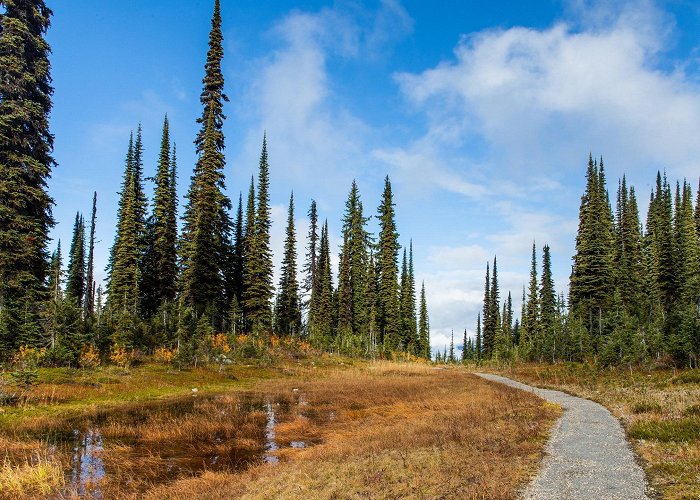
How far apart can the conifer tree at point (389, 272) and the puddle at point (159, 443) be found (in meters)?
46.1

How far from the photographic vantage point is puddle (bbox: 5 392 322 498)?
11.0 m

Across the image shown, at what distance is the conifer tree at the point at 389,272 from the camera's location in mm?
67000

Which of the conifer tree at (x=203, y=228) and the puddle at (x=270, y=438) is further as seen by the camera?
the conifer tree at (x=203, y=228)

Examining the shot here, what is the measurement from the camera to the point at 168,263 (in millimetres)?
48656

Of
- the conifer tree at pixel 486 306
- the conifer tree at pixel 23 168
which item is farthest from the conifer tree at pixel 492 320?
the conifer tree at pixel 23 168

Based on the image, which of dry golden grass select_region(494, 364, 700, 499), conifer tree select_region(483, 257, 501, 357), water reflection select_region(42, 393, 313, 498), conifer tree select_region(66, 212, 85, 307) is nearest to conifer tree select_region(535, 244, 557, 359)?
conifer tree select_region(483, 257, 501, 357)

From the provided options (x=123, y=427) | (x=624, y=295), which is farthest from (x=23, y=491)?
(x=624, y=295)

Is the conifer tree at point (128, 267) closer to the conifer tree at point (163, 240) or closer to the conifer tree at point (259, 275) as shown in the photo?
the conifer tree at point (163, 240)

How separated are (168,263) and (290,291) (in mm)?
20628

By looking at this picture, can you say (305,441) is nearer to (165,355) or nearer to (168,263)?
(165,355)

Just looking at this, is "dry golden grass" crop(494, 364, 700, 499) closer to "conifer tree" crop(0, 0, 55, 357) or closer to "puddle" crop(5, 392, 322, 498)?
"puddle" crop(5, 392, 322, 498)

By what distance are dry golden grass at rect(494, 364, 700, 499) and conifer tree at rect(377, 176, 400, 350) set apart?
35692 millimetres

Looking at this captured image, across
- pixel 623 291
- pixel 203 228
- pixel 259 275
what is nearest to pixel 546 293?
pixel 623 291

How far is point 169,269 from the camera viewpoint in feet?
160
